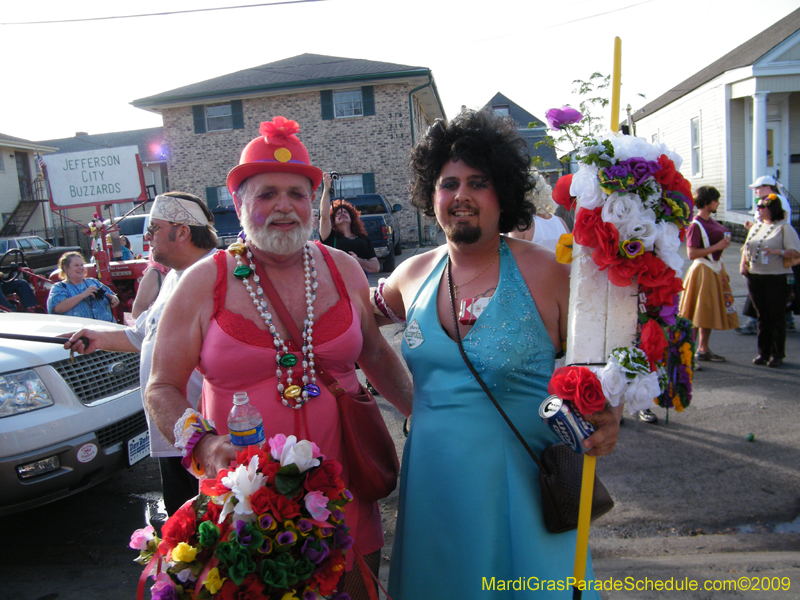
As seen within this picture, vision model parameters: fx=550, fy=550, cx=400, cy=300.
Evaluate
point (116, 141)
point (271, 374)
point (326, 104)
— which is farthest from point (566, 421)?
point (116, 141)

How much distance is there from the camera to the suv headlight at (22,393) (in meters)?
3.43

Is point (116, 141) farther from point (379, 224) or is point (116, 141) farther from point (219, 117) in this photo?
point (379, 224)

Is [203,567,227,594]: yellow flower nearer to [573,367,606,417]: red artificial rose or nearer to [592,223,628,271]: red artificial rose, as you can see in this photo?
[573,367,606,417]: red artificial rose

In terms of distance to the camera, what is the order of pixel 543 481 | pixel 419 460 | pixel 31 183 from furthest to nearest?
pixel 31 183, pixel 419 460, pixel 543 481

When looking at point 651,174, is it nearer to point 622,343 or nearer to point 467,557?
point 622,343

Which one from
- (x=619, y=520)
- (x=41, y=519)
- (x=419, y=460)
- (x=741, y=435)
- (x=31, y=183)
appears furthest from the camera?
(x=31, y=183)

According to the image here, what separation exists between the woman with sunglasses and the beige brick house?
15.5 metres

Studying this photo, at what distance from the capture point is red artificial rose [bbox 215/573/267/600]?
1.54 metres

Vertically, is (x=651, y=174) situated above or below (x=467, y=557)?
above

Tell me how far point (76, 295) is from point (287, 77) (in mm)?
18113

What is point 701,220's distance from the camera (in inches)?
264

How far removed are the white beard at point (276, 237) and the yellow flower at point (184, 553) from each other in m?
1.14

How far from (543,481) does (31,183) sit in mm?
40828

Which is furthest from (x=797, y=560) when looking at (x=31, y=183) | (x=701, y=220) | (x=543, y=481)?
(x=31, y=183)
